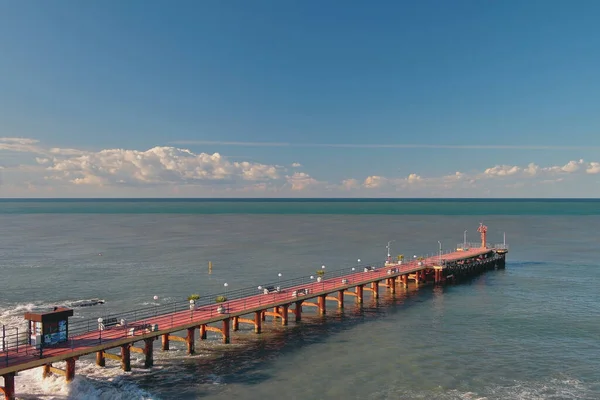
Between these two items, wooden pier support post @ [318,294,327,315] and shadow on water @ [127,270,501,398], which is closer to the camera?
shadow on water @ [127,270,501,398]

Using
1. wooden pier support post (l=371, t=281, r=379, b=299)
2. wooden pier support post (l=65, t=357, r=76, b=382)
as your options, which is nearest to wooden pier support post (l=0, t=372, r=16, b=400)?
wooden pier support post (l=65, t=357, r=76, b=382)

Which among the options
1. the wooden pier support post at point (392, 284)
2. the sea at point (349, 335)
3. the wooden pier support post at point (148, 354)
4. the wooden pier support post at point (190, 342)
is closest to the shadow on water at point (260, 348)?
the sea at point (349, 335)

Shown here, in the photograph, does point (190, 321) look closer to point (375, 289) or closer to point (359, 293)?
point (359, 293)

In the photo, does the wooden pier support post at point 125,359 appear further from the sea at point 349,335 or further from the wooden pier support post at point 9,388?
the wooden pier support post at point 9,388

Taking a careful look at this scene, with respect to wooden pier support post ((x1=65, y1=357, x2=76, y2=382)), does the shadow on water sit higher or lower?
lower

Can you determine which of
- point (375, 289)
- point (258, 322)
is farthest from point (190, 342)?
point (375, 289)

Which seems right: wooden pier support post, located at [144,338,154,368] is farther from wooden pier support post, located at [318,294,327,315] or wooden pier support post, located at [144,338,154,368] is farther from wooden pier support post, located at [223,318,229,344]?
wooden pier support post, located at [318,294,327,315]
